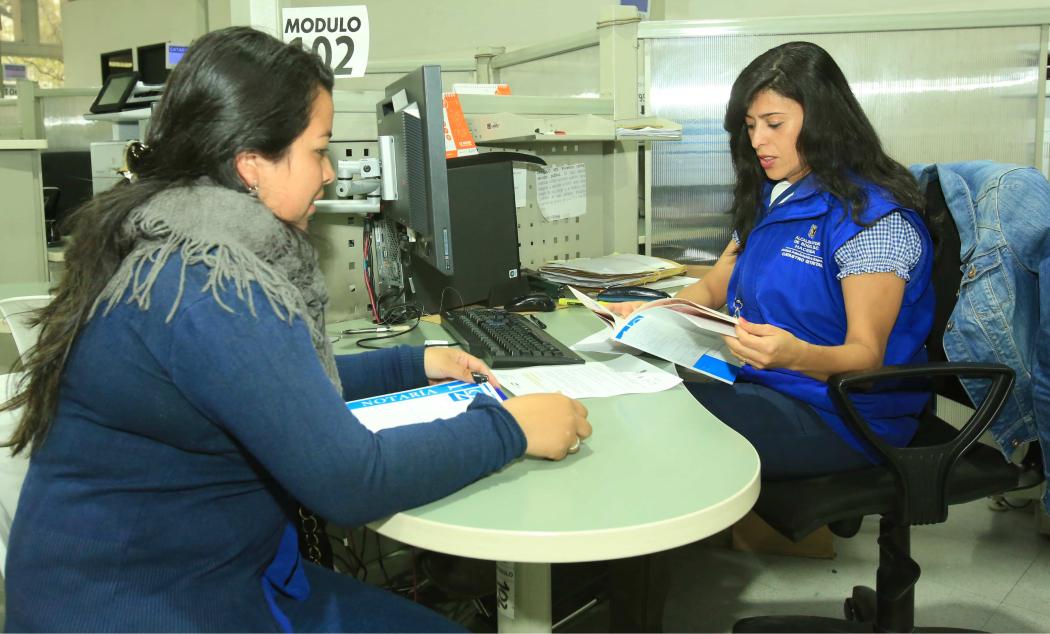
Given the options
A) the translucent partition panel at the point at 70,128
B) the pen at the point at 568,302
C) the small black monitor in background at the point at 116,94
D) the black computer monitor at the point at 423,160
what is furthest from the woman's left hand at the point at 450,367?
the translucent partition panel at the point at 70,128

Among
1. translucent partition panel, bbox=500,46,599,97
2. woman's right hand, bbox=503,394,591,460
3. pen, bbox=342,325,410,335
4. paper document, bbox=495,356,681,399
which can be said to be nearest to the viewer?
woman's right hand, bbox=503,394,591,460

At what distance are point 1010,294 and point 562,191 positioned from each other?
117cm

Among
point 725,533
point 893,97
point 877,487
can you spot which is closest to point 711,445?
point 877,487

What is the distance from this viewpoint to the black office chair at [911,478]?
1.37m

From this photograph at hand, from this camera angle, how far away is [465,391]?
4.06 feet

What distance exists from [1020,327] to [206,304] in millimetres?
1331

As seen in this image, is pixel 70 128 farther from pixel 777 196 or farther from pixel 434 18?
pixel 777 196

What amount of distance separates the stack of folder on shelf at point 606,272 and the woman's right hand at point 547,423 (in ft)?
3.45

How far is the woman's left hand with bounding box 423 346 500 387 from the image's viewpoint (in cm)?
131

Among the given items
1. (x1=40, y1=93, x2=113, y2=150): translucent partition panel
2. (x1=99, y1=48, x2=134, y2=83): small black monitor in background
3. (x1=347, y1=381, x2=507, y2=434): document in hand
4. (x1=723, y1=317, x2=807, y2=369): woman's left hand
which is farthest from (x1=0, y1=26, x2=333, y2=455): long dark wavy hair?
(x1=99, y1=48, x2=134, y2=83): small black monitor in background

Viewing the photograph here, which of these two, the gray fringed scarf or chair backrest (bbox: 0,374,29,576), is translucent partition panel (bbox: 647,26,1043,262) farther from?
chair backrest (bbox: 0,374,29,576)

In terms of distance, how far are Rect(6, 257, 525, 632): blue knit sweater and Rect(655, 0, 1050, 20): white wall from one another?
3004 millimetres

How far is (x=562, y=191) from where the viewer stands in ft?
7.58

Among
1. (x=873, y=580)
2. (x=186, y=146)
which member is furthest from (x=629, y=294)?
(x=186, y=146)
